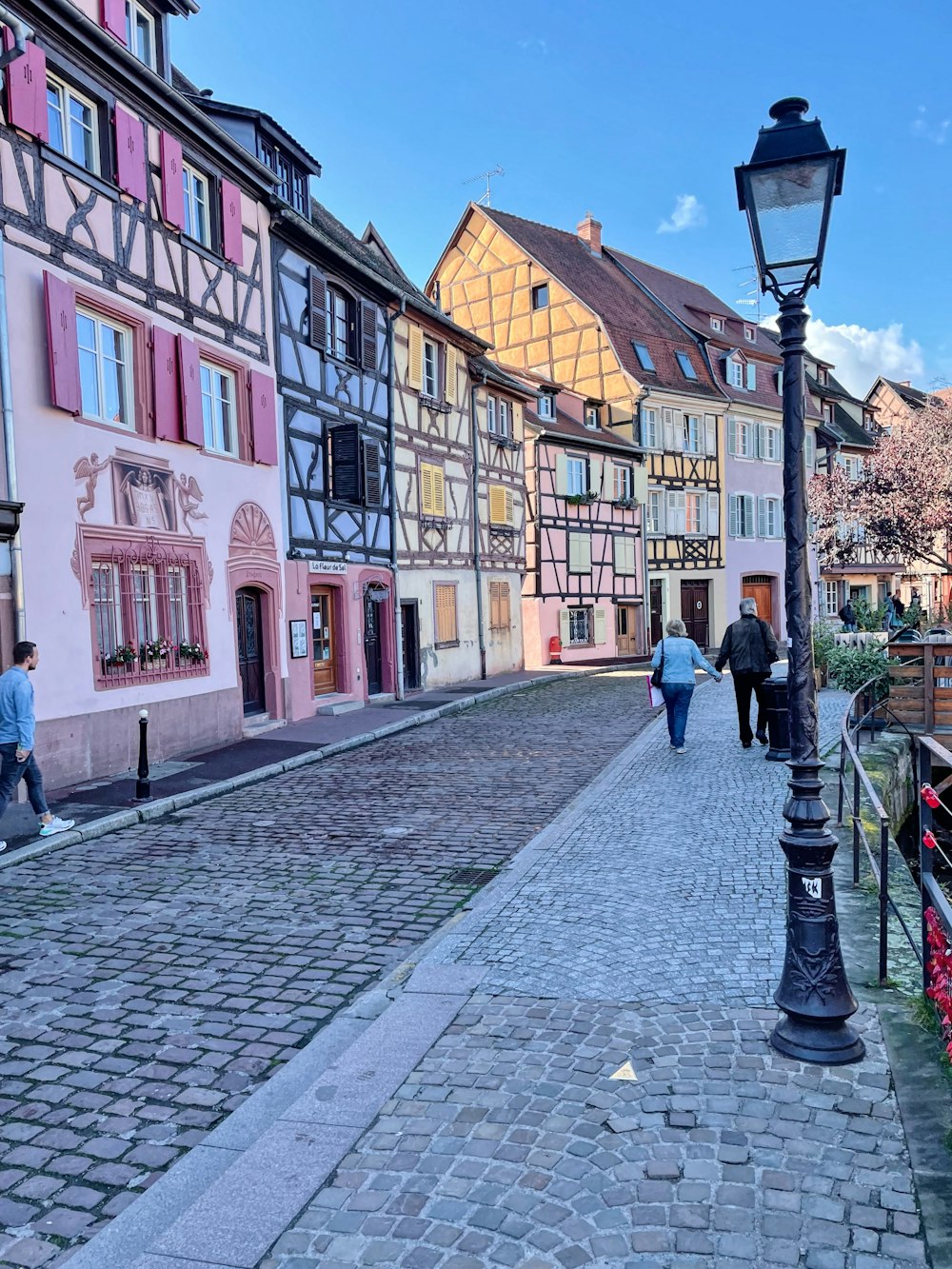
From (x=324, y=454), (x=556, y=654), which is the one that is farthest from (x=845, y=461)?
(x=324, y=454)

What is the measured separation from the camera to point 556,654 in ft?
93.2

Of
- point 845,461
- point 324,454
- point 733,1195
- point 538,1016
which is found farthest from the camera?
point 845,461

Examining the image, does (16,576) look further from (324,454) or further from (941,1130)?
(941,1130)

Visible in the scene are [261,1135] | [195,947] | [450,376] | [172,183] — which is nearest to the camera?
[261,1135]

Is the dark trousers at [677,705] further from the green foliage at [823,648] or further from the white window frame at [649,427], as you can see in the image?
the white window frame at [649,427]

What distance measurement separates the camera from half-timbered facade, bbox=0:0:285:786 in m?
10.2

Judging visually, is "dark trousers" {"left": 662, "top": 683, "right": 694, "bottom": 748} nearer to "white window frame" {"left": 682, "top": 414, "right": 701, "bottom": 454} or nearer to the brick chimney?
"white window frame" {"left": 682, "top": 414, "right": 701, "bottom": 454}

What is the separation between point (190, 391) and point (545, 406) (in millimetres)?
18248

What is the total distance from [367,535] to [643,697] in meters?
6.32

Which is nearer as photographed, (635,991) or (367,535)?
(635,991)

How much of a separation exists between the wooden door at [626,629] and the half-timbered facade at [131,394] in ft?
61.5

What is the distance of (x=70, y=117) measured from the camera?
10969mm

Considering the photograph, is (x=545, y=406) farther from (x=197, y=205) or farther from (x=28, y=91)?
(x=28, y=91)

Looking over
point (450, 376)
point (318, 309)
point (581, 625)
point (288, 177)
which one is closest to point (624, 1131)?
point (318, 309)
